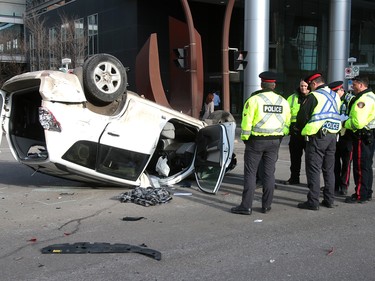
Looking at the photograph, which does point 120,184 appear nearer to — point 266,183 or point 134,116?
point 134,116

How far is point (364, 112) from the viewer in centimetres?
653

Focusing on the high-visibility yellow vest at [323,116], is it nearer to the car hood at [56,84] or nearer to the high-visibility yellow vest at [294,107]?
the high-visibility yellow vest at [294,107]

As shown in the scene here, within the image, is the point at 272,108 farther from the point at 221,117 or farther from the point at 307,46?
the point at 307,46

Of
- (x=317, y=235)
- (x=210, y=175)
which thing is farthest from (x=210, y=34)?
(x=317, y=235)

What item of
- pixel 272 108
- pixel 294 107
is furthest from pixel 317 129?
pixel 294 107

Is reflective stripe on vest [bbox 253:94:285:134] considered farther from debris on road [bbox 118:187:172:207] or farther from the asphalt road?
debris on road [bbox 118:187:172:207]

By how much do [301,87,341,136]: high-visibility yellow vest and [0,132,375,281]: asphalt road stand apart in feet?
3.75

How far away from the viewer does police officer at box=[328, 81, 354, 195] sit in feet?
23.2

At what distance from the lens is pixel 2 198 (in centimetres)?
718

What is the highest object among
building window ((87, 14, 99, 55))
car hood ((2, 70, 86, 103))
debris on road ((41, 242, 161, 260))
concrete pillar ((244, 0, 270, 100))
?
building window ((87, 14, 99, 55))

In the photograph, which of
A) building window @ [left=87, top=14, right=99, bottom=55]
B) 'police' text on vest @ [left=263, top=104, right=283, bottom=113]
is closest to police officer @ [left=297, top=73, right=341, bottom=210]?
'police' text on vest @ [left=263, top=104, right=283, bottom=113]

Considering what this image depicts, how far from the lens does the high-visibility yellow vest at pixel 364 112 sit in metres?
6.52

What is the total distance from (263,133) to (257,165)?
17.7 inches

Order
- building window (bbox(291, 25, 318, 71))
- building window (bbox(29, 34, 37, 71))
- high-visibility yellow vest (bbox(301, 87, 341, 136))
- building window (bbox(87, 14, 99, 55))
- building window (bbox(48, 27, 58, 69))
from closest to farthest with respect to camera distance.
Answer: high-visibility yellow vest (bbox(301, 87, 341, 136)) → building window (bbox(291, 25, 318, 71)) → building window (bbox(87, 14, 99, 55)) → building window (bbox(48, 27, 58, 69)) → building window (bbox(29, 34, 37, 71))
